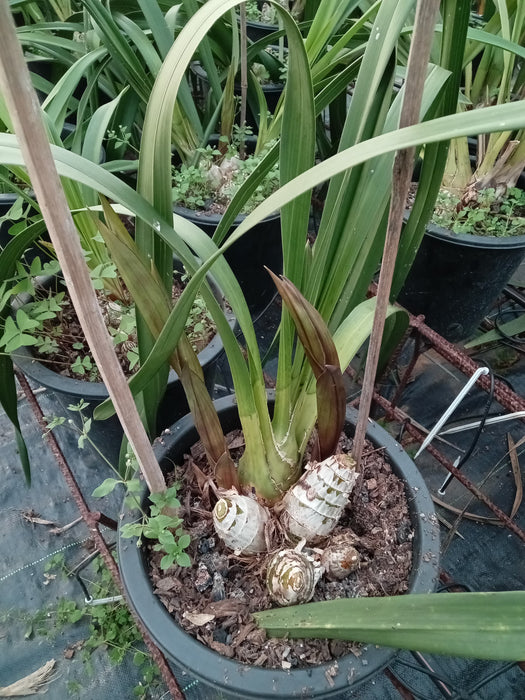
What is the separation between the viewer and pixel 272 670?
478 millimetres

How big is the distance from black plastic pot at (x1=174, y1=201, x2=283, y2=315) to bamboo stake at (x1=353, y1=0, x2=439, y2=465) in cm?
64

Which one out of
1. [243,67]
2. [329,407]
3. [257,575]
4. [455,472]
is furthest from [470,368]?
[243,67]

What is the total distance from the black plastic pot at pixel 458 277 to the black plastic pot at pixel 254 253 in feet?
1.03

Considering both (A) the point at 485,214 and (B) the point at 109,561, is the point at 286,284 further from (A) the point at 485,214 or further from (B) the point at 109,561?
(A) the point at 485,214

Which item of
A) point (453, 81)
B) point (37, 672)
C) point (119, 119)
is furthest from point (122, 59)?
point (37, 672)

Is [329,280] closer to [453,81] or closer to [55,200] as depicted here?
[453,81]

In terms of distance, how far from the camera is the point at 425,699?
0.78 metres

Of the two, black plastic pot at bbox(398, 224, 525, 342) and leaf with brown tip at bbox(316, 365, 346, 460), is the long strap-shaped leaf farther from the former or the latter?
black plastic pot at bbox(398, 224, 525, 342)

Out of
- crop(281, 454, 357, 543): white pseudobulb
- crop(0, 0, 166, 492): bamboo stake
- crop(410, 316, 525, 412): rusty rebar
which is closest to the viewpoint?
crop(0, 0, 166, 492): bamboo stake

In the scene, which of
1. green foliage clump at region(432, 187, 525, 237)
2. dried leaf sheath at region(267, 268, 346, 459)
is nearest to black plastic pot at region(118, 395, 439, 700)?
dried leaf sheath at region(267, 268, 346, 459)

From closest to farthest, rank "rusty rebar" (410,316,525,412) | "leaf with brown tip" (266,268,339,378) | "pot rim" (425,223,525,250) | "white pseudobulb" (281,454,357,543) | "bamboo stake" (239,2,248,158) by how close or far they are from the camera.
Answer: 1. "leaf with brown tip" (266,268,339,378)
2. "white pseudobulb" (281,454,357,543)
3. "rusty rebar" (410,316,525,412)
4. "bamboo stake" (239,2,248,158)
5. "pot rim" (425,223,525,250)

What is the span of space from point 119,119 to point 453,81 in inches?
33.1

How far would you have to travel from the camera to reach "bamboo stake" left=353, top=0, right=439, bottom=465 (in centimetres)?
26

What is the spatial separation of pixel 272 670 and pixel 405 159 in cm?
45
